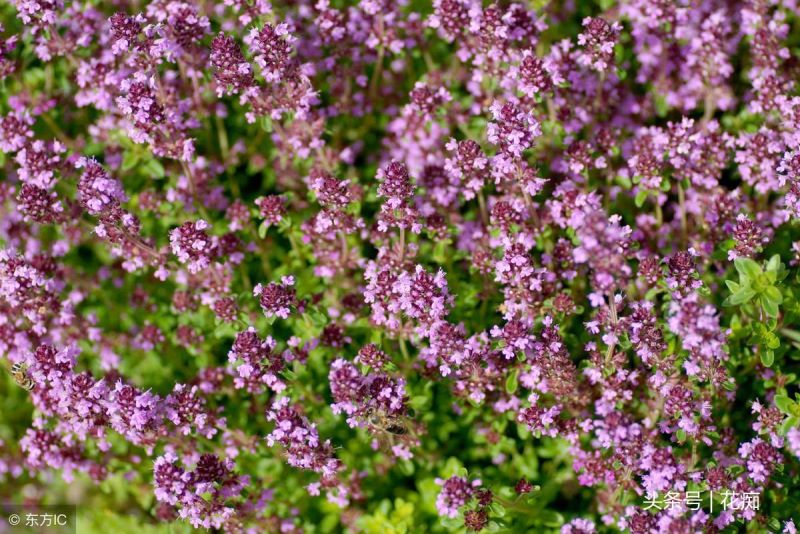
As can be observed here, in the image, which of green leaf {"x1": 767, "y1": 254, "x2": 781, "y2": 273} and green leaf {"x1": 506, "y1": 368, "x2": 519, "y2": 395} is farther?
green leaf {"x1": 506, "y1": 368, "x2": 519, "y2": 395}

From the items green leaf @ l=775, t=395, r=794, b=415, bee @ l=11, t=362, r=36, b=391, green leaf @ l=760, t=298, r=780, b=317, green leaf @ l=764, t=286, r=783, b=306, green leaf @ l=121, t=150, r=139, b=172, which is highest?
→ green leaf @ l=121, t=150, r=139, b=172

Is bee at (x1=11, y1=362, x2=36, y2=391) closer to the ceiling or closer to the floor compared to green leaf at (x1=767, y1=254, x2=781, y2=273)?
closer to the ceiling

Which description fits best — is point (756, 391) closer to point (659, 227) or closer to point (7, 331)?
point (659, 227)

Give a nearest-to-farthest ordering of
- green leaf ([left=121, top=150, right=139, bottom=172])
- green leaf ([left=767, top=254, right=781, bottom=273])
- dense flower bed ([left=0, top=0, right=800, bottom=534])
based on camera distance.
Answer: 1. green leaf ([left=767, top=254, right=781, bottom=273])
2. dense flower bed ([left=0, top=0, right=800, bottom=534])
3. green leaf ([left=121, top=150, right=139, bottom=172])

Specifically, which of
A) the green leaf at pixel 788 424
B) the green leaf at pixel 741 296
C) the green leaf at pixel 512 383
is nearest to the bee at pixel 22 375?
the green leaf at pixel 512 383

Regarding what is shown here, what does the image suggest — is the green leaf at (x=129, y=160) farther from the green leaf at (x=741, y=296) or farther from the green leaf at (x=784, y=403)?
the green leaf at (x=784, y=403)

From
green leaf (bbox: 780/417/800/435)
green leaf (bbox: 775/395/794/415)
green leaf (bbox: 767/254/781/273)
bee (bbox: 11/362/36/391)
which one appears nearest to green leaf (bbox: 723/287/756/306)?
green leaf (bbox: 767/254/781/273)

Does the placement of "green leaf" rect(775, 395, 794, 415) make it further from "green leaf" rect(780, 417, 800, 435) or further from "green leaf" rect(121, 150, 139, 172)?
"green leaf" rect(121, 150, 139, 172)
